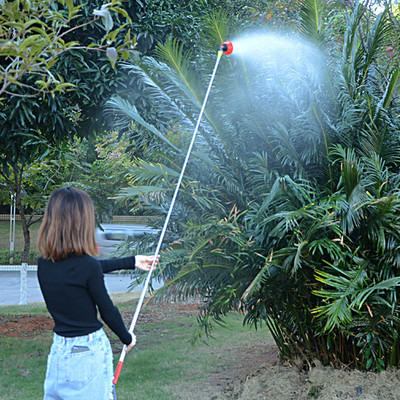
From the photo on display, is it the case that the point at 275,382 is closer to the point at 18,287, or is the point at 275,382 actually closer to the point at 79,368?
the point at 79,368

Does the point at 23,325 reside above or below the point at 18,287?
above

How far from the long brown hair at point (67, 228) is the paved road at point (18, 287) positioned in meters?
11.0

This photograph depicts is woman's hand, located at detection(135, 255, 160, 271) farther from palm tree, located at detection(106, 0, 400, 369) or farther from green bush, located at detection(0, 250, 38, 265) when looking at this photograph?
green bush, located at detection(0, 250, 38, 265)

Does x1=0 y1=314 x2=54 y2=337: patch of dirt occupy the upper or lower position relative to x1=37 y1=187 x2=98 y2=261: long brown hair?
lower

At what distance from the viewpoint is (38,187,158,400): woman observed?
2.65 meters

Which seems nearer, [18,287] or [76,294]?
[76,294]

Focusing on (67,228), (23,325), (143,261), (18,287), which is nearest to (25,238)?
(23,325)

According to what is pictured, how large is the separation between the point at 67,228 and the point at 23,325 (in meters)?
7.09

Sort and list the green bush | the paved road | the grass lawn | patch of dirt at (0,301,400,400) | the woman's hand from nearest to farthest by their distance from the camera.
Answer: the woman's hand < patch of dirt at (0,301,400,400) < the grass lawn < the paved road < the green bush

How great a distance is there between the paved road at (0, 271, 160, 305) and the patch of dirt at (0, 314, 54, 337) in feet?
12.9

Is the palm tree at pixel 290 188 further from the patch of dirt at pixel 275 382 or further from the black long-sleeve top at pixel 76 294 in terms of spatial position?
the black long-sleeve top at pixel 76 294

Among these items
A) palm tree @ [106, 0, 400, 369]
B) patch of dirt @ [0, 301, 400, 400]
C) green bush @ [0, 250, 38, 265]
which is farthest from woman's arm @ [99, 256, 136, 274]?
green bush @ [0, 250, 38, 265]

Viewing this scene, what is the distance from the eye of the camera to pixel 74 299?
2.66 m

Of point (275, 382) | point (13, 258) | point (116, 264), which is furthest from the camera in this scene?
point (13, 258)
